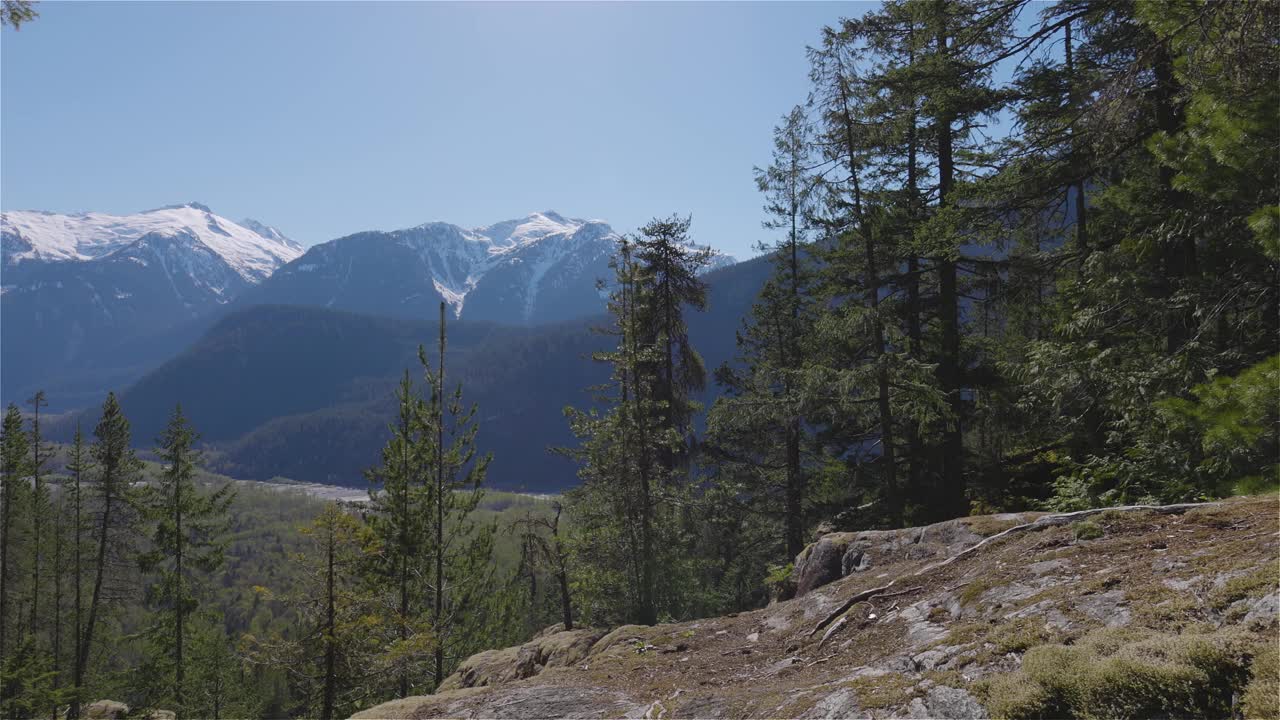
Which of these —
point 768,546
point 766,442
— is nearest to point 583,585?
point 766,442

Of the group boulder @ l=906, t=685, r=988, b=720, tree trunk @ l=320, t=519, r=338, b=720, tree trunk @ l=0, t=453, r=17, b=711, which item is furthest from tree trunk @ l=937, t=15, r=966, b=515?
tree trunk @ l=0, t=453, r=17, b=711

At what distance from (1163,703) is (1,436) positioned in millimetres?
43135

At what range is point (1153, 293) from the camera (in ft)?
33.3

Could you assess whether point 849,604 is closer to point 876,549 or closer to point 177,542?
point 876,549

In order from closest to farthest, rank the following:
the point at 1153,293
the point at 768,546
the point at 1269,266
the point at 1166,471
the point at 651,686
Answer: the point at 651,686
the point at 1269,266
the point at 1166,471
the point at 1153,293
the point at 768,546

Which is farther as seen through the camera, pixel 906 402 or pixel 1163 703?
pixel 906 402

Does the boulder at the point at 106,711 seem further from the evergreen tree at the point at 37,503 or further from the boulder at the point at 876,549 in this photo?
the boulder at the point at 876,549

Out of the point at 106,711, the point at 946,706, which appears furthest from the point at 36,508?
the point at 946,706

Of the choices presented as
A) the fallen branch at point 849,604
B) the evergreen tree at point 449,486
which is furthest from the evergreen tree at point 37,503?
the fallen branch at point 849,604

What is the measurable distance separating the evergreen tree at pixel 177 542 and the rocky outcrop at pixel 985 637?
23.4 m

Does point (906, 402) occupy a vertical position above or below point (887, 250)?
below

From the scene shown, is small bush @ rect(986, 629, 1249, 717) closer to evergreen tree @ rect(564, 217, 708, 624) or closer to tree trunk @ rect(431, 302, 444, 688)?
evergreen tree @ rect(564, 217, 708, 624)

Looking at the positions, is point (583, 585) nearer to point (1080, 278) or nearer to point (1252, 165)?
point (1080, 278)

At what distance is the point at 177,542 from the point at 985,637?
102 feet
